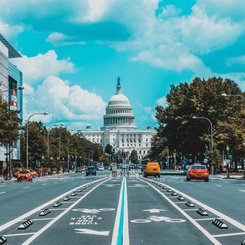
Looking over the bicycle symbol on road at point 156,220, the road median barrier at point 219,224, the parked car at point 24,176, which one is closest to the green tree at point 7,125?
the parked car at point 24,176

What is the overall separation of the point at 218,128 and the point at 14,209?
70.3m

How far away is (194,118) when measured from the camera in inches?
3548

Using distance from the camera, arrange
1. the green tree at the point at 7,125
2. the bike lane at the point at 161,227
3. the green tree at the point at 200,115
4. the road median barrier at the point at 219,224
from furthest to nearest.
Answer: the green tree at the point at 200,115, the green tree at the point at 7,125, the road median barrier at the point at 219,224, the bike lane at the point at 161,227

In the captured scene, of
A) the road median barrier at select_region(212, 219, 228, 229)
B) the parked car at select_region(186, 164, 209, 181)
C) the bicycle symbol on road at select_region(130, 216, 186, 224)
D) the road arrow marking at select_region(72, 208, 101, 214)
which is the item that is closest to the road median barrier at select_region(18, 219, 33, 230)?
the bicycle symbol on road at select_region(130, 216, 186, 224)

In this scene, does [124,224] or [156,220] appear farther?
[156,220]

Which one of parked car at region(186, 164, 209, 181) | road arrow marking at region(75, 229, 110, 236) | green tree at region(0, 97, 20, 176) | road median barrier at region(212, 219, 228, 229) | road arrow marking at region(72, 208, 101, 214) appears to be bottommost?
road arrow marking at region(75, 229, 110, 236)

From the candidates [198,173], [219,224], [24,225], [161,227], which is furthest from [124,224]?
[198,173]

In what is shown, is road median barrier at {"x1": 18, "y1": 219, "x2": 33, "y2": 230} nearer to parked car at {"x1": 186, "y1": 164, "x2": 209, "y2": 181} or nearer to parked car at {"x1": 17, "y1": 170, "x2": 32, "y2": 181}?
parked car at {"x1": 186, "y1": 164, "x2": 209, "y2": 181}

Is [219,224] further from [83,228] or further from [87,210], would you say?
[87,210]

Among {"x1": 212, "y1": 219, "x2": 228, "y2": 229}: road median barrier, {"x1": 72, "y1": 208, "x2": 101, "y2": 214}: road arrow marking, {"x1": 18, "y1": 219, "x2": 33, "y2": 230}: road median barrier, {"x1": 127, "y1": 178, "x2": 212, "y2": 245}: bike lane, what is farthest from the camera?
{"x1": 72, "y1": 208, "x2": 101, "y2": 214}: road arrow marking

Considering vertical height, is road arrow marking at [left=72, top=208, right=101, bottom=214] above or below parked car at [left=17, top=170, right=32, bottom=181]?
below

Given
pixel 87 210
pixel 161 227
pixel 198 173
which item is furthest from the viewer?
pixel 198 173

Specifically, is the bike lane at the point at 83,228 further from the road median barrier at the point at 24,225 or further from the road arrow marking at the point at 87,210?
the road median barrier at the point at 24,225

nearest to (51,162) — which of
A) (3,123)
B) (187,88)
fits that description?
(187,88)
